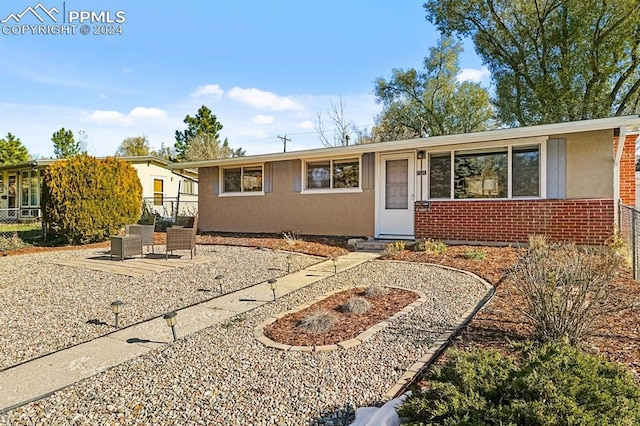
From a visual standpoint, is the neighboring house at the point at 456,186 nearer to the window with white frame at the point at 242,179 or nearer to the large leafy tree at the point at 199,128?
the window with white frame at the point at 242,179

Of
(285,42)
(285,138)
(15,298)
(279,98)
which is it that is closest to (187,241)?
(15,298)

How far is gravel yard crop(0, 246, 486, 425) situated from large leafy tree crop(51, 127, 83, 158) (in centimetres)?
3177

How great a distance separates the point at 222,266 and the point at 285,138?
82.8ft

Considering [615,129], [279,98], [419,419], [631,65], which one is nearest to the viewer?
[419,419]

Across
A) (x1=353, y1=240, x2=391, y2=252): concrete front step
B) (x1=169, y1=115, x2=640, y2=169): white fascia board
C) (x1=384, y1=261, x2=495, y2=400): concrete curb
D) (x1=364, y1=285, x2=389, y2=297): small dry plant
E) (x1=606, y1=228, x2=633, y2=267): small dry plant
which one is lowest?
(x1=384, y1=261, x2=495, y2=400): concrete curb

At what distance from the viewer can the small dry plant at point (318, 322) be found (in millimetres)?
3713

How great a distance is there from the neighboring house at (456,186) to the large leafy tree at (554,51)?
29.3ft

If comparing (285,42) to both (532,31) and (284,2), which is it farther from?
(532,31)

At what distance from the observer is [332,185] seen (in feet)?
36.1

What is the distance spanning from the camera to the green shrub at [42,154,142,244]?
980cm

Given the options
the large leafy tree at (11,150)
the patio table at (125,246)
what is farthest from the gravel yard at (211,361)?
the large leafy tree at (11,150)

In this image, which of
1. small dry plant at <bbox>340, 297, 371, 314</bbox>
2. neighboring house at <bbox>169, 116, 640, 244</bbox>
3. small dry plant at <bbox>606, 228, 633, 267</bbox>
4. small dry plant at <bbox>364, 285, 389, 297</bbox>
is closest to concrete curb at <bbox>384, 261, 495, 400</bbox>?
small dry plant at <bbox>340, 297, 371, 314</bbox>

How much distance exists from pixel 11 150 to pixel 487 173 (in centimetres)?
3229

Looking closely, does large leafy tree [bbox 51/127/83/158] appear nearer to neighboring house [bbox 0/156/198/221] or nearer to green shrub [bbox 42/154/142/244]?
neighboring house [bbox 0/156/198/221]
